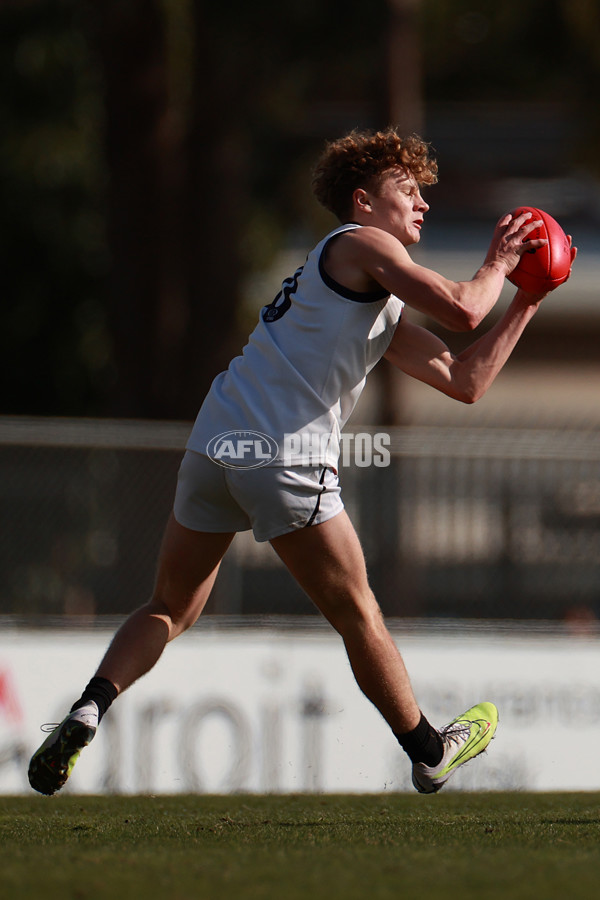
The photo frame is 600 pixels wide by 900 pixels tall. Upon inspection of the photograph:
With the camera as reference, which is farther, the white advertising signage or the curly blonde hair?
the white advertising signage

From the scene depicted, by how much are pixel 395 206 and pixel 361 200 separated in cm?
11

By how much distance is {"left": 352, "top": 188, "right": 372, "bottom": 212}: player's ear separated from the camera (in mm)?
4266

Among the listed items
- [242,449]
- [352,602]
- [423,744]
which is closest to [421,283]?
[242,449]

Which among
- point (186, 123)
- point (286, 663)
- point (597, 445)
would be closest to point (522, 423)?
point (597, 445)

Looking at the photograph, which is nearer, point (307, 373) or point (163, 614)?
point (307, 373)

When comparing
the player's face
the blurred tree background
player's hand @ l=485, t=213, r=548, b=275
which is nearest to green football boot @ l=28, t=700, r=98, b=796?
the player's face

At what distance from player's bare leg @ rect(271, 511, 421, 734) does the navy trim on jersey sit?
646 millimetres

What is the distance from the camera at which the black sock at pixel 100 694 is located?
4.12 meters

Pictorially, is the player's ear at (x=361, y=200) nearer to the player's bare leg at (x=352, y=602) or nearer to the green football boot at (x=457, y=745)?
the player's bare leg at (x=352, y=602)

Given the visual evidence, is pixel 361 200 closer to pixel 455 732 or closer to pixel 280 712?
pixel 455 732

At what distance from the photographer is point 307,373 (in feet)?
13.2

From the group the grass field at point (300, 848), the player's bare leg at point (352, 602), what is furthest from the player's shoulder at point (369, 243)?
the grass field at point (300, 848)

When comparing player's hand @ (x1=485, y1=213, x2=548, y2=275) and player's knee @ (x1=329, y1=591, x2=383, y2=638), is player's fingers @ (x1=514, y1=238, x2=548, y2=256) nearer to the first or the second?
player's hand @ (x1=485, y1=213, x2=548, y2=275)

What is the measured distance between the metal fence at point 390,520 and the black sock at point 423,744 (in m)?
4.63
